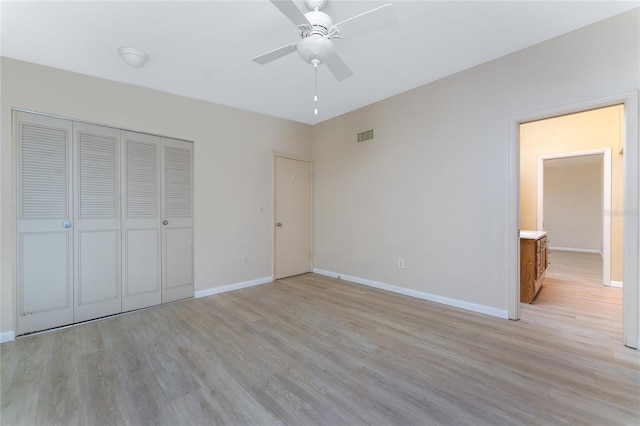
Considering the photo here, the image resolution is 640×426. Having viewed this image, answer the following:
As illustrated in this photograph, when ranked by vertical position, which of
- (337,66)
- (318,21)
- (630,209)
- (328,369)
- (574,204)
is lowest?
(328,369)

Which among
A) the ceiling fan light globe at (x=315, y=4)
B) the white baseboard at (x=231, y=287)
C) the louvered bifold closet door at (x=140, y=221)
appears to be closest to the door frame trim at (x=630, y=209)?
the ceiling fan light globe at (x=315, y=4)

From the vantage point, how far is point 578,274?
488cm

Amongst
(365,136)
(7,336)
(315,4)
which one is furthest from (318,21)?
(7,336)

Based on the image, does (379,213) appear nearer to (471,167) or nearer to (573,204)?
(471,167)

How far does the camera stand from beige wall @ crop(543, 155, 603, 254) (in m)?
7.70

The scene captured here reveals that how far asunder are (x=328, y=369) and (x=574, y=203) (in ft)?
32.3

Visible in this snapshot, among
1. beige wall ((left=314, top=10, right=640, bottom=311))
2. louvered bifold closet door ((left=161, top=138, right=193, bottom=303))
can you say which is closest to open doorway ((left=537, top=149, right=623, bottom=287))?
beige wall ((left=314, top=10, right=640, bottom=311))

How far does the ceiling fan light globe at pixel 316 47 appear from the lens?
72.7 inches

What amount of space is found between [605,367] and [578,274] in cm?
389

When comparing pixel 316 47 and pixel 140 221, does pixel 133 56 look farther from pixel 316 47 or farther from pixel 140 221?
pixel 316 47

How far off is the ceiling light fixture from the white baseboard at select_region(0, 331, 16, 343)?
288cm

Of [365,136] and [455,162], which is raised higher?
[365,136]

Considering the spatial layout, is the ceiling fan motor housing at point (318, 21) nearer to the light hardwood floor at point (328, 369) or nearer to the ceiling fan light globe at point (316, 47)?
the ceiling fan light globe at point (316, 47)

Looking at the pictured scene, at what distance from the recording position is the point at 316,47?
186 cm
